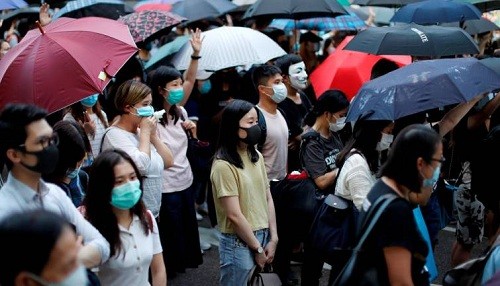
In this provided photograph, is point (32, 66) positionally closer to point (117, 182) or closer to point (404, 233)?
point (117, 182)

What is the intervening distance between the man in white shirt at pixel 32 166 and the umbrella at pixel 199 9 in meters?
5.66

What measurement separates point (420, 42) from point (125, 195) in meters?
3.23

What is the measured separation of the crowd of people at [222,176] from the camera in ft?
11.4

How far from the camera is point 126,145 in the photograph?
197 inches

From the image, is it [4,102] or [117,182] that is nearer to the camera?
[117,182]

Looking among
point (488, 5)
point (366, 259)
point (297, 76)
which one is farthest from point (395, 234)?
point (488, 5)

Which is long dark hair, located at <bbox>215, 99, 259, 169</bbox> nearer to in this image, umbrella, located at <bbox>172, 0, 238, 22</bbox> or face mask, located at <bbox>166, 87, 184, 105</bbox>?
face mask, located at <bbox>166, 87, 184, 105</bbox>

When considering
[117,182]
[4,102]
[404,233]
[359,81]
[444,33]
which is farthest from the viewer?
[359,81]

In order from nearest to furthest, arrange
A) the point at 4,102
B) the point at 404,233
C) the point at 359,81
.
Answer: the point at 404,233 < the point at 4,102 < the point at 359,81

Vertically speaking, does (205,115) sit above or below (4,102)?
below

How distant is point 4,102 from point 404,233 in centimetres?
263

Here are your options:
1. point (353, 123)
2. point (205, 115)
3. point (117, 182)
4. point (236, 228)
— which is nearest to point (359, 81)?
point (205, 115)

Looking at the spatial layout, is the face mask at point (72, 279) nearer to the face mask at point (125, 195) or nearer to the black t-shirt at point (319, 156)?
the face mask at point (125, 195)

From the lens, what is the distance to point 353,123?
4.98 meters
